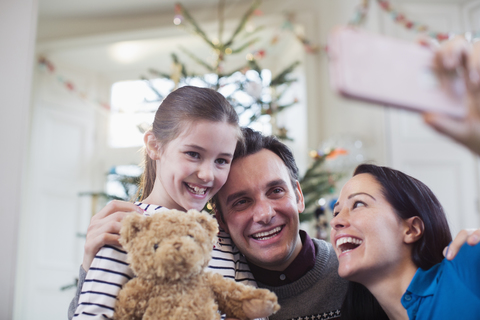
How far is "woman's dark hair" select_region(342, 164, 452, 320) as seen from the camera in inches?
50.1

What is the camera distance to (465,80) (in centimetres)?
44

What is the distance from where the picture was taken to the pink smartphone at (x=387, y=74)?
Result: 0.40 m

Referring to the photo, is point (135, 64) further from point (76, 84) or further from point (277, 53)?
point (277, 53)

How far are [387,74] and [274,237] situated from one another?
1.13 metres

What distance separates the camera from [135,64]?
16.6ft

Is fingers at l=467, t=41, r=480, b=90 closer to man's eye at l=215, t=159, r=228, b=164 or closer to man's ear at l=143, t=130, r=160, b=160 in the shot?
man's eye at l=215, t=159, r=228, b=164

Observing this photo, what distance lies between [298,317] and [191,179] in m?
0.60

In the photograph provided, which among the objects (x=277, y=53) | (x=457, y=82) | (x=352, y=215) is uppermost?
(x=277, y=53)

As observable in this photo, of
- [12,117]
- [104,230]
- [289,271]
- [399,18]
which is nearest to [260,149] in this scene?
[289,271]

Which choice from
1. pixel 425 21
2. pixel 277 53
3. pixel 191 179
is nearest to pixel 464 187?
pixel 425 21

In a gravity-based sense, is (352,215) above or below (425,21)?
below

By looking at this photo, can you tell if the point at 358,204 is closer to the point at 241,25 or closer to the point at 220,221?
the point at 220,221

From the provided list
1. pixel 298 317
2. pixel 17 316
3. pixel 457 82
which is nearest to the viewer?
pixel 457 82

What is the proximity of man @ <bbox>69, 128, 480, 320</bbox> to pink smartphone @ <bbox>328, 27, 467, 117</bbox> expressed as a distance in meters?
1.06
